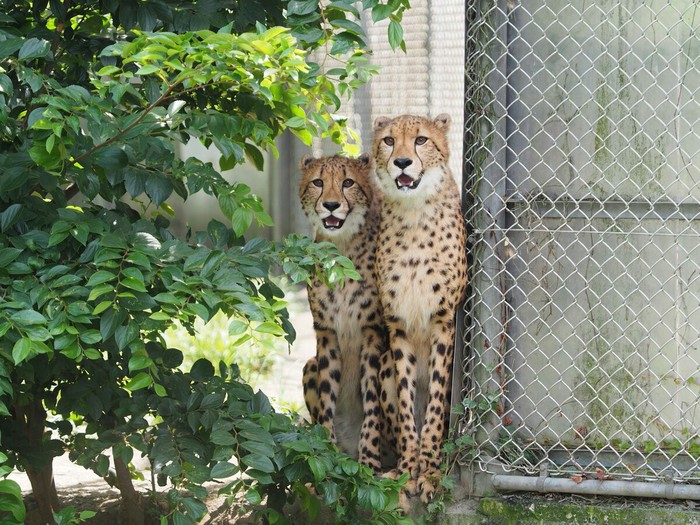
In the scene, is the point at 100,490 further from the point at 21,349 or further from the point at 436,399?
the point at 21,349

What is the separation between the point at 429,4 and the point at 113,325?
3494mm

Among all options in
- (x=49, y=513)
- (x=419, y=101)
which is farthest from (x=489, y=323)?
(x=419, y=101)

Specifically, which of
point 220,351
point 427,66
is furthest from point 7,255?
point 220,351

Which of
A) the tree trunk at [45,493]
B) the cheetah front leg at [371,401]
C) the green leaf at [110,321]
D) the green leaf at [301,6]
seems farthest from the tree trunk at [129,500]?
the green leaf at [301,6]

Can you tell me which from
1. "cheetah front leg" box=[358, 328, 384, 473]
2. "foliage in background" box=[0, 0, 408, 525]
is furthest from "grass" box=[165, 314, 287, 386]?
"foliage in background" box=[0, 0, 408, 525]

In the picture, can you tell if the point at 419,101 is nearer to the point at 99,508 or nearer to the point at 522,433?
the point at 522,433

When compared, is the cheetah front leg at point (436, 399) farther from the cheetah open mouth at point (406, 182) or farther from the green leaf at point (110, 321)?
the green leaf at point (110, 321)

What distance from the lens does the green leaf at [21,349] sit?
2.38m

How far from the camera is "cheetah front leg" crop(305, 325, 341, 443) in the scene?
4.07 metres

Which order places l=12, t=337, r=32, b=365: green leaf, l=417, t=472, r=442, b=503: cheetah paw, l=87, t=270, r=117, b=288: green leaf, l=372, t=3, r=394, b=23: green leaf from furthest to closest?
l=417, t=472, r=442, b=503: cheetah paw
l=372, t=3, r=394, b=23: green leaf
l=87, t=270, r=117, b=288: green leaf
l=12, t=337, r=32, b=365: green leaf

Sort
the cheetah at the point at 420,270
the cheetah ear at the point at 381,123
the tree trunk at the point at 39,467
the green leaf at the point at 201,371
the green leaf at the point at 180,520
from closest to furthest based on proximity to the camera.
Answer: the green leaf at the point at 180,520 < the green leaf at the point at 201,371 < the tree trunk at the point at 39,467 < the cheetah at the point at 420,270 < the cheetah ear at the point at 381,123

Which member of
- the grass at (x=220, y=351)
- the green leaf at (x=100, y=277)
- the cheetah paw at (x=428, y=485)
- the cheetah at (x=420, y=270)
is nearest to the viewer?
the green leaf at (x=100, y=277)

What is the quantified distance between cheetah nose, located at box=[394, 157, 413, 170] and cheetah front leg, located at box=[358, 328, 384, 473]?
0.73m

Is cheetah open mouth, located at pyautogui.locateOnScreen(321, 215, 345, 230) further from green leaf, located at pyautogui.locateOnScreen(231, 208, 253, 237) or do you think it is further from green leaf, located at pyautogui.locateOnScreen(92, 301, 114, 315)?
green leaf, located at pyautogui.locateOnScreen(92, 301, 114, 315)
